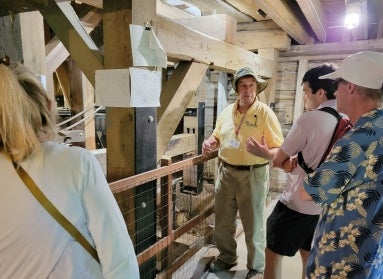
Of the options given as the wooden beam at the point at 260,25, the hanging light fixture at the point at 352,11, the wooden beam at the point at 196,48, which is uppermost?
the wooden beam at the point at 260,25

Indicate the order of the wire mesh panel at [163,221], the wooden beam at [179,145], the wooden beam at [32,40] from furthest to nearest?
the wooden beam at [179,145], the wooden beam at [32,40], the wire mesh panel at [163,221]

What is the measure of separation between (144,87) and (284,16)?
7.71ft

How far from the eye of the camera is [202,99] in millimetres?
4434

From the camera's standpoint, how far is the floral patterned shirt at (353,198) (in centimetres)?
119

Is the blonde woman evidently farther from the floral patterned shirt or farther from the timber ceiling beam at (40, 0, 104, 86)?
the floral patterned shirt

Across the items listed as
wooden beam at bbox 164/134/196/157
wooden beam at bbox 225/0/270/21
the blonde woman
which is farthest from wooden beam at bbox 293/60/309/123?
the blonde woman

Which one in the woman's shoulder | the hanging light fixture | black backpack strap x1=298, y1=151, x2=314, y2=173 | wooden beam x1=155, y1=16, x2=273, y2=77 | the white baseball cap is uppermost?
the hanging light fixture

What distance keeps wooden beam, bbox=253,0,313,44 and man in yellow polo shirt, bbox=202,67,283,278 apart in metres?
0.79

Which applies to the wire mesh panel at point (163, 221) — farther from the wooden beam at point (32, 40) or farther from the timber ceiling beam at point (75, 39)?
the wooden beam at point (32, 40)

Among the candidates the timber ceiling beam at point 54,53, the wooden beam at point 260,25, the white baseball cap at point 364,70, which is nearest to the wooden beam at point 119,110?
the white baseball cap at point 364,70

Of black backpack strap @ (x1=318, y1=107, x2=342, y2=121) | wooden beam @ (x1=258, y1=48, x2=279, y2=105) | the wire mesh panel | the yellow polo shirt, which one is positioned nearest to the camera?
the wire mesh panel

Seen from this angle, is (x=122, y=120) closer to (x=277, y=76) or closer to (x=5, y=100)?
(x=5, y=100)

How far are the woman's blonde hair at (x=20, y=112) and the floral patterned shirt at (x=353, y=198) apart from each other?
1.19 m

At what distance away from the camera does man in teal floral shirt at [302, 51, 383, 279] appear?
3.93 ft
